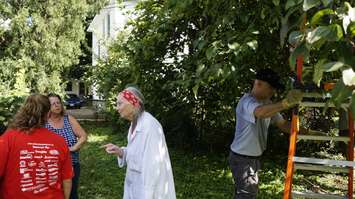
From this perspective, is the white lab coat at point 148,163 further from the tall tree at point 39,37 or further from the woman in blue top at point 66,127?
the tall tree at point 39,37

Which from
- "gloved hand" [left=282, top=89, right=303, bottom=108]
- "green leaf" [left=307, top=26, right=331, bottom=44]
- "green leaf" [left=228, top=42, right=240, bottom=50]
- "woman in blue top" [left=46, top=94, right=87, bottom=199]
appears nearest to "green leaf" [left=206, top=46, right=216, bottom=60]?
"green leaf" [left=228, top=42, right=240, bottom=50]

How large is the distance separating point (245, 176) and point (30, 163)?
2.12m

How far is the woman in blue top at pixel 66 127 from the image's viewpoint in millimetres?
5262

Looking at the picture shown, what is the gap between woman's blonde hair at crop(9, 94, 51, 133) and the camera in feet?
11.6

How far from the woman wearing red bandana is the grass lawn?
4095mm

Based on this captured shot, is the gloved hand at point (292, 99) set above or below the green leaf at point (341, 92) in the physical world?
below

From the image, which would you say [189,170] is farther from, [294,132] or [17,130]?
[17,130]

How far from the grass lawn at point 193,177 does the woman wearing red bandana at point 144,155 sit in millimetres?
4095

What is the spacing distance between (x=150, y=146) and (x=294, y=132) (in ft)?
4.69

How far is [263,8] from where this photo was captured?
13.7 feet

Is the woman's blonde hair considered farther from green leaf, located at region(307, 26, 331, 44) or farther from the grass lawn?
the grass lawn

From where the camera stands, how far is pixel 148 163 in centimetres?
353

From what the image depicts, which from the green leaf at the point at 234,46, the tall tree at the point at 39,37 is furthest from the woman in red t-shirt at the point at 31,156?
the tall tree at the point at 39,37

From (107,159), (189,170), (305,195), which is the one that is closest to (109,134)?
(107,159)
